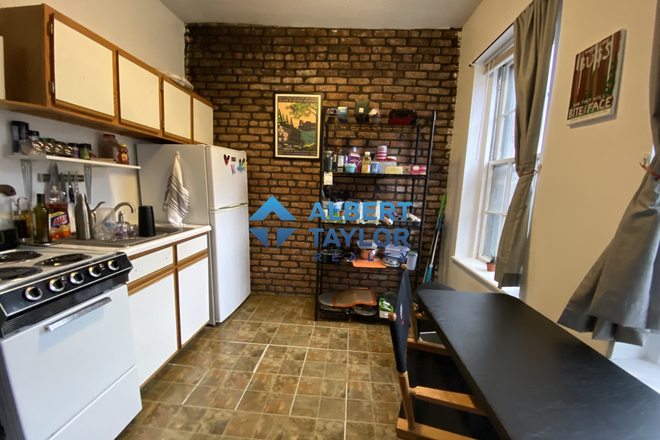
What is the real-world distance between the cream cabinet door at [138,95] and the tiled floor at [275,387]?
1.79m

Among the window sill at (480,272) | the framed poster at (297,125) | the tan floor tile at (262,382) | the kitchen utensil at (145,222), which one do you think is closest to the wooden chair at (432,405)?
the window sill at (480,272)

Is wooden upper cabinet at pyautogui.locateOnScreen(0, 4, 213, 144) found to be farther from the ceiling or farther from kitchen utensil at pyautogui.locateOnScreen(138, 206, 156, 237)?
the ceiling

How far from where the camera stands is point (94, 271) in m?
1.20

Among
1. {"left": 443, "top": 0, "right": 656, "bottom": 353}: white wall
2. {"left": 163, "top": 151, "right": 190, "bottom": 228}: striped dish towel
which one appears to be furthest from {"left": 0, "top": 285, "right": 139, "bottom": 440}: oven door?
{"left": 443, "top": 0, "right": 656, "bottom": 353}: white wall

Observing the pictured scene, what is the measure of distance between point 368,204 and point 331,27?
1850 mm

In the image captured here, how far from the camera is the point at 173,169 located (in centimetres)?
218

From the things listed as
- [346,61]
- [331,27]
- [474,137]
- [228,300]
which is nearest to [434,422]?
[228,300]

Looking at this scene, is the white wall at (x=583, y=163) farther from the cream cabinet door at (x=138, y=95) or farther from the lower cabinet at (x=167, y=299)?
the cream cabinet door at (x=138, y=95)

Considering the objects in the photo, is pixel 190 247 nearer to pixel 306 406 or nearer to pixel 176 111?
pixel 176 111

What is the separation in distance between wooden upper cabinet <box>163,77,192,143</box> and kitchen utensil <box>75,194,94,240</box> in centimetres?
78

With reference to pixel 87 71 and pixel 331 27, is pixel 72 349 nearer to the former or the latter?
pixel 87 71

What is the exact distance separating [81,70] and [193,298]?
5.32ft

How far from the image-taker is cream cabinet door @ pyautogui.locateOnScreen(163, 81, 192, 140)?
2096mm

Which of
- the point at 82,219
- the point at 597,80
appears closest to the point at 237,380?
the point at 82,219
